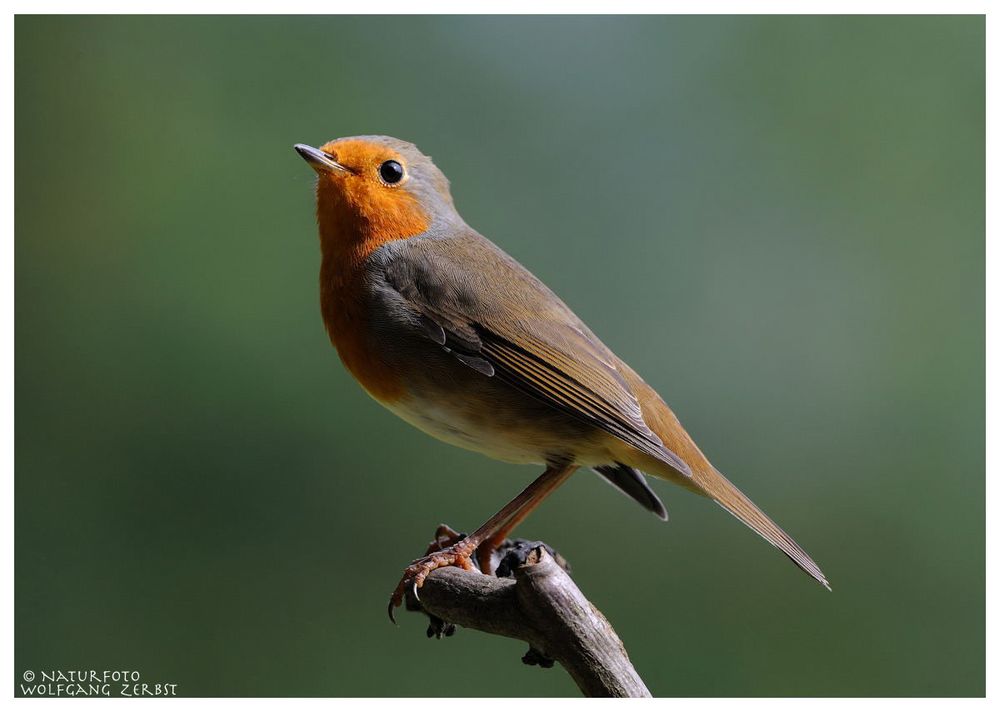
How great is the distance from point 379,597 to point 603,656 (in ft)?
8.72

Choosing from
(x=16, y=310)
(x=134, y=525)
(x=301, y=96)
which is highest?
(x=301, y=96)

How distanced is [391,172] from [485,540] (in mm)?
1316

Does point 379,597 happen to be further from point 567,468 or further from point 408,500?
point 567,468

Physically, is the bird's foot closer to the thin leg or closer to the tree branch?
the thin leg

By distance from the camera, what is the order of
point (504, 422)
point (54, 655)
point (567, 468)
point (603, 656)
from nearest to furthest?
point (603, 656)
point (504, 422)
point (567, 468)
point (54, 655)

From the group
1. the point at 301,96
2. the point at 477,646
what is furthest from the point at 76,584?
the point at 301,96

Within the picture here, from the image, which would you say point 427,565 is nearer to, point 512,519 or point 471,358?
point 512,519

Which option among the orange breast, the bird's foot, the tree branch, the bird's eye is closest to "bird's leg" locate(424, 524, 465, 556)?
the bird's foot

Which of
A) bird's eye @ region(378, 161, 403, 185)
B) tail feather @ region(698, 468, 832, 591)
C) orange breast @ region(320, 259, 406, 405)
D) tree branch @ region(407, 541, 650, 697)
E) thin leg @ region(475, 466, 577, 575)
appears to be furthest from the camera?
bird's eye @ region(378, 161, 403, 185)

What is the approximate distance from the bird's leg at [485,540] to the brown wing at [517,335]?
0.33 metres

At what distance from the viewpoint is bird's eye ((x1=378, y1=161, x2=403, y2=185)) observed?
3.68 metres

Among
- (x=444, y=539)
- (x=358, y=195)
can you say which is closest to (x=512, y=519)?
(x=444, y=539)

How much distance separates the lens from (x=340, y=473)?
5.07 metres

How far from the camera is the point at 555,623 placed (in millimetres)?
2582
